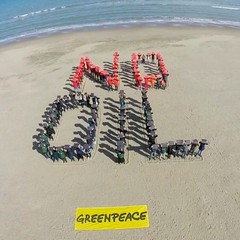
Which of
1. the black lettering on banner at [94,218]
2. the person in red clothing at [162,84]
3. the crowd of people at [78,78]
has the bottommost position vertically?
the black lettering on banner at [94,218]

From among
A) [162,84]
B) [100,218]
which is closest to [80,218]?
[100,218]

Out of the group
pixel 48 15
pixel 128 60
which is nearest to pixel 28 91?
pixel 128 60

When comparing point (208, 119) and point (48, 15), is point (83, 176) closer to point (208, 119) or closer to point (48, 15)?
point (208, 119)

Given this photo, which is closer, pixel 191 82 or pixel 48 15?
pixel 191 82

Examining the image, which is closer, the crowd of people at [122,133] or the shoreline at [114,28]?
the crowd of people at [122,133]

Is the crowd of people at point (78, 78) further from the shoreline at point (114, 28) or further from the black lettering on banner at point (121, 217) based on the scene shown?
the shoreline at point (114, 28)

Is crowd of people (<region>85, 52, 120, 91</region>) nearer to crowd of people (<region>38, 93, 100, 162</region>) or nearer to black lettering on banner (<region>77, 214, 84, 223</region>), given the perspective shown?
crowd of people (<region>38, 93, 100, 162</region>)

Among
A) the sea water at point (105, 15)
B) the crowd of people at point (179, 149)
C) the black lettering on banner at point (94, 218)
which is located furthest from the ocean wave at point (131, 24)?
the black lettering on banner at point (94, 218)
